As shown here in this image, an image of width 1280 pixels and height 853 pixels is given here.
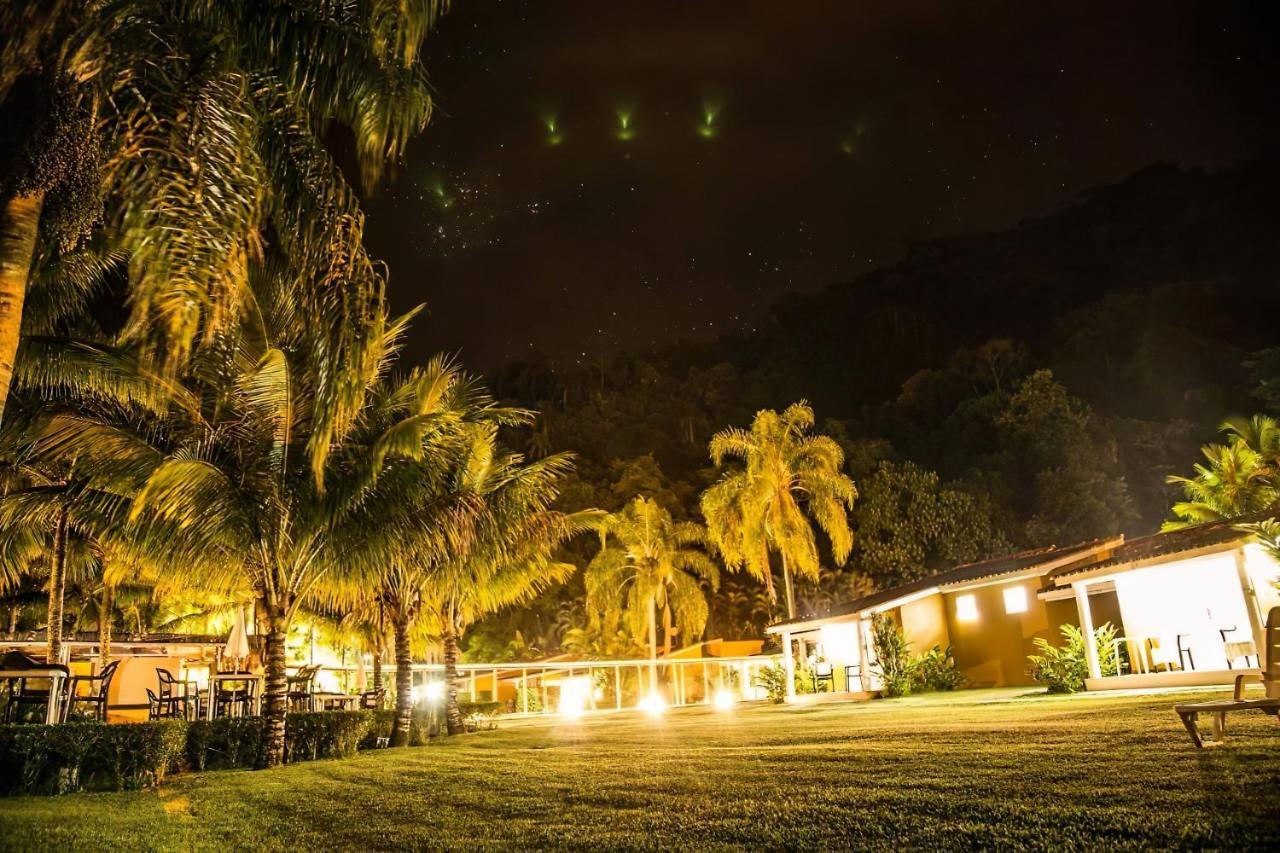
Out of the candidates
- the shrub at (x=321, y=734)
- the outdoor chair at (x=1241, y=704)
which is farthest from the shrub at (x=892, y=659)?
the outdoor chair at (x=1241, y=704)

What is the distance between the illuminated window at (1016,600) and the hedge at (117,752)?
658 inches

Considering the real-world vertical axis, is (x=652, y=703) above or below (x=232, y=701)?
below

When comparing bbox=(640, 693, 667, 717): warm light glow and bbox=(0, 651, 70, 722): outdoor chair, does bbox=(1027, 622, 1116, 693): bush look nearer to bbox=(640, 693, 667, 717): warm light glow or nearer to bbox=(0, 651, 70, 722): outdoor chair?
bbox=(640, 693, 667, 717): warm light glow

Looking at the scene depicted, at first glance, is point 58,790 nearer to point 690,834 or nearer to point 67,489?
point 67,489

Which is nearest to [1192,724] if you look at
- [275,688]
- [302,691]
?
[275,688]

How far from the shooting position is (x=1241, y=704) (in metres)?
5.50

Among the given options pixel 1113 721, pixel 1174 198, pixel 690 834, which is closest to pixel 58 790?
pixel 690 834

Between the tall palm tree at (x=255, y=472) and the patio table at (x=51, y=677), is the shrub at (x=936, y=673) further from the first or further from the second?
the patio table at (x=51, y=677)

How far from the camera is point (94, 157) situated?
5.67m

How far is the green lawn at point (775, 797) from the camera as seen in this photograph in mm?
4074

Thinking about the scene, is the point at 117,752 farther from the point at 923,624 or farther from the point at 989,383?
the point at 989,383

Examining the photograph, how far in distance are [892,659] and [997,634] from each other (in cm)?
290

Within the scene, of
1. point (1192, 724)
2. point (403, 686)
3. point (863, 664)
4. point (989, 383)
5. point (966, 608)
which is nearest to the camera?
point (1192, 724)

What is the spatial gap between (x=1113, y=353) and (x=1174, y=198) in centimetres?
2498
